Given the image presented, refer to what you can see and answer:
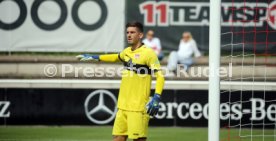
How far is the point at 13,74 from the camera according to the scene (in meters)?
14.9

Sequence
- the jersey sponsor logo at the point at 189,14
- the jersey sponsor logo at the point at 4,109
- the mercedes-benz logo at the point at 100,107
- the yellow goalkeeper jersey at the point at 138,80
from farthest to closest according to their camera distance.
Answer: the jersey sponsor logo at the point at 189,14
the mercedes-benz logo at the point at 100,107
the jersey sponsor logo at the point at 4,109
the yellow goalkeeper jersey at the point at 138,80

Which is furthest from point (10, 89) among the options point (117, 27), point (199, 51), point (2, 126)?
point (199, 51)

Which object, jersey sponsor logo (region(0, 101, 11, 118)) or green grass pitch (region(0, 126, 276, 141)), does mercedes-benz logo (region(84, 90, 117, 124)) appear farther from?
jersey sponsor logo (region(0, 101, 11, 118))

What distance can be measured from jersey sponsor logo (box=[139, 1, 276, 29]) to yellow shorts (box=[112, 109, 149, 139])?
24.9ft

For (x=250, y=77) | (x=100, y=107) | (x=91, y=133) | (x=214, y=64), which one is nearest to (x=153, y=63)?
(x=214, y=64)

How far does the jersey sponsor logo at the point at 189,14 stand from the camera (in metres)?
15.3

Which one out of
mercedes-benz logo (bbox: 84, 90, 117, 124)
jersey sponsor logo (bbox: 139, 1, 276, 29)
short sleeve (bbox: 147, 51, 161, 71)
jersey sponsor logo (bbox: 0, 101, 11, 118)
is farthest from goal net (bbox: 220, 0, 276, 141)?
short sleeve (bbox: 147, 51, 161, 71)

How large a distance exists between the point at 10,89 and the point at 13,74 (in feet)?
4.42

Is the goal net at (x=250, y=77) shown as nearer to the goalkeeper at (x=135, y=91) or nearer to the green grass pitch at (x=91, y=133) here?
the green grass pitch at (x=91, y=133)

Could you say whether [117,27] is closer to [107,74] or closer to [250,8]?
[107,74]

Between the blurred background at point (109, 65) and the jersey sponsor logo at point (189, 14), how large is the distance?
2cm

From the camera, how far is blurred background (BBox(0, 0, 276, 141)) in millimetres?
13586

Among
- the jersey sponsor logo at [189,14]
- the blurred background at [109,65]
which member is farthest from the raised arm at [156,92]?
the jersey sponsor logo at [189,14]

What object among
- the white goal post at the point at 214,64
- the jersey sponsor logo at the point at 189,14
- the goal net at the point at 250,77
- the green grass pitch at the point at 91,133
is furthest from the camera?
the jersey sponsor logo at the point at 189,14
